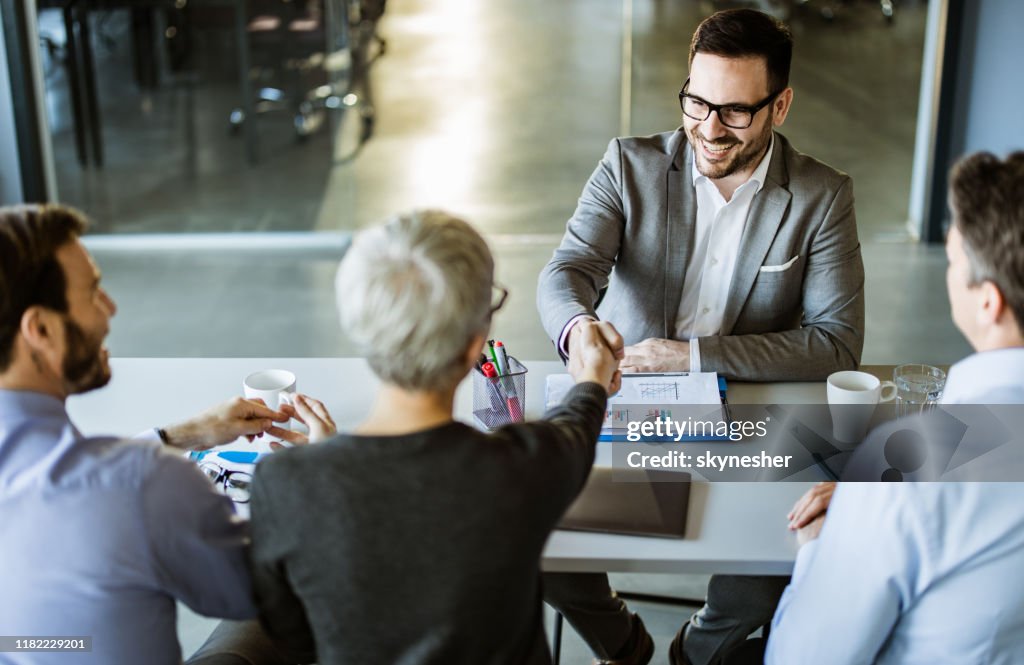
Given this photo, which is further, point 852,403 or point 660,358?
point 660,358

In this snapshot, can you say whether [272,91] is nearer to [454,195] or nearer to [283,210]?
[283,210]

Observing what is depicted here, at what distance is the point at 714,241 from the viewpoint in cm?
262

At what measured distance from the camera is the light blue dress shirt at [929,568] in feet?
4.82

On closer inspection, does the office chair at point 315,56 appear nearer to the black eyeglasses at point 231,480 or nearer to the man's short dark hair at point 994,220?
the black eyeglasses at point 231,480

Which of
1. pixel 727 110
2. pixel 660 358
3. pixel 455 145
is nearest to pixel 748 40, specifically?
pixel 727 110

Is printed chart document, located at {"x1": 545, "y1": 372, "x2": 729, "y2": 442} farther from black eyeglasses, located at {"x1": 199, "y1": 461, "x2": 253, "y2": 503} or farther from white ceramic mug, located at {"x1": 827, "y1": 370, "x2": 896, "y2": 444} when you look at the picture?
black eyeglasses, located at {"x1": 199, "y1": 461, "x2": 253, "y2": 503}

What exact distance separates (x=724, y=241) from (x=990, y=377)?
3.72 ft

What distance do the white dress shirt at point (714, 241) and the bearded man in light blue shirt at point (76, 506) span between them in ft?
4.61

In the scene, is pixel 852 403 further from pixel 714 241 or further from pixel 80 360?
pixel 80 360

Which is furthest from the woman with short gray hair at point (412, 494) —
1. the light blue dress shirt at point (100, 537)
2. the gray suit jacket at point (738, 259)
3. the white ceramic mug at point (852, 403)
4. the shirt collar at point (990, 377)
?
the gray suit jacket at point (738, 259)

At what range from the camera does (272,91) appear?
5.07m

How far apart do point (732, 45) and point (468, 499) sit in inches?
55.9

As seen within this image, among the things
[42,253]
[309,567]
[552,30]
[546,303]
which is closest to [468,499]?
[309,567]

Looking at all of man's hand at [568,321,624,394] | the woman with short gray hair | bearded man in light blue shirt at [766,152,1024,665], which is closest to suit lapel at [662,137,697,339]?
man's hand at [568,321,624,394]
